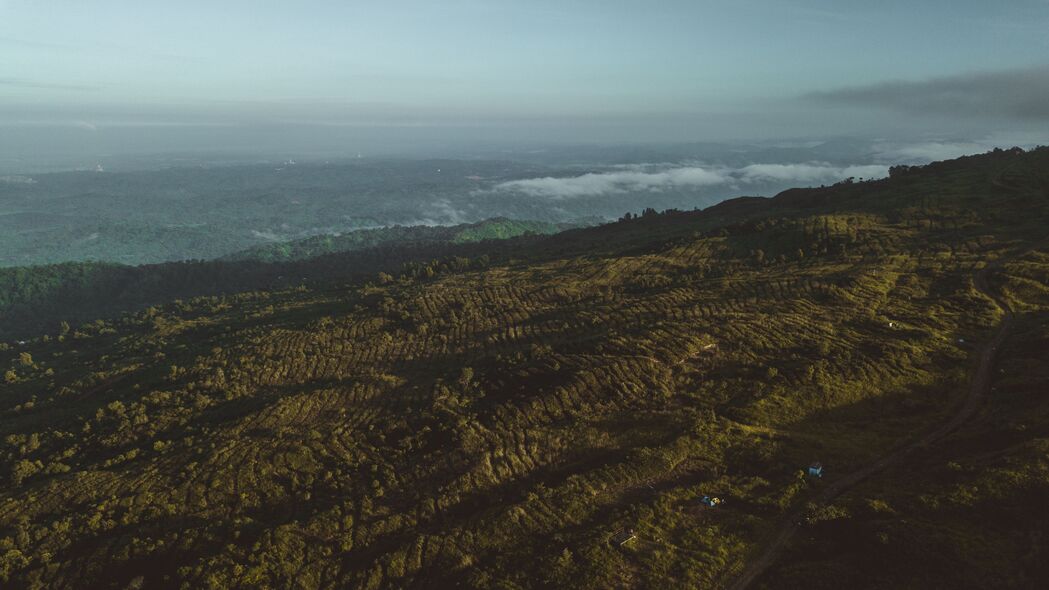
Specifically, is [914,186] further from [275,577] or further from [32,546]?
[32,546]

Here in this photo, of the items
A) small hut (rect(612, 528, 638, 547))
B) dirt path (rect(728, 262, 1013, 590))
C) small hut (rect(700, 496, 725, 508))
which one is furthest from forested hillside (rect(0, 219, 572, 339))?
small hut (rect(612, 528, 638, 547))

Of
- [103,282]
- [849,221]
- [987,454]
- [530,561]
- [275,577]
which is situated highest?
[849,221]

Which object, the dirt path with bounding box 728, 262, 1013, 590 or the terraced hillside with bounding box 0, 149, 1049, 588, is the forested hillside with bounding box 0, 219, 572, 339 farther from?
the dirt path with bounding box 728, 262, 1013, 590

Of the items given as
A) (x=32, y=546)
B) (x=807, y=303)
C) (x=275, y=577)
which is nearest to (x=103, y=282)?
(x=32, y=546)

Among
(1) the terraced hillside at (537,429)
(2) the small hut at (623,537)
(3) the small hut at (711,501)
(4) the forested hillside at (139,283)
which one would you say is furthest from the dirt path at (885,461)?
(4) the forested hillside at (139,283)

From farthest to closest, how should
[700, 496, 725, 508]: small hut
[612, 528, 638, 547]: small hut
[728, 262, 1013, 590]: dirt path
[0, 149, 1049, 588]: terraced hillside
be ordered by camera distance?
[700, 496, 725, 508]: small hut → [0, 149, 1049, 588]: terraced hillside → [612, 528, 638, 547]: small hut → [728, 262, 1013, 590]: dirt path

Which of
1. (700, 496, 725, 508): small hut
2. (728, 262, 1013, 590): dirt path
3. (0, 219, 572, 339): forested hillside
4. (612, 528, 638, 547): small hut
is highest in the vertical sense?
(728, 262, 1013, 590): dirt path
